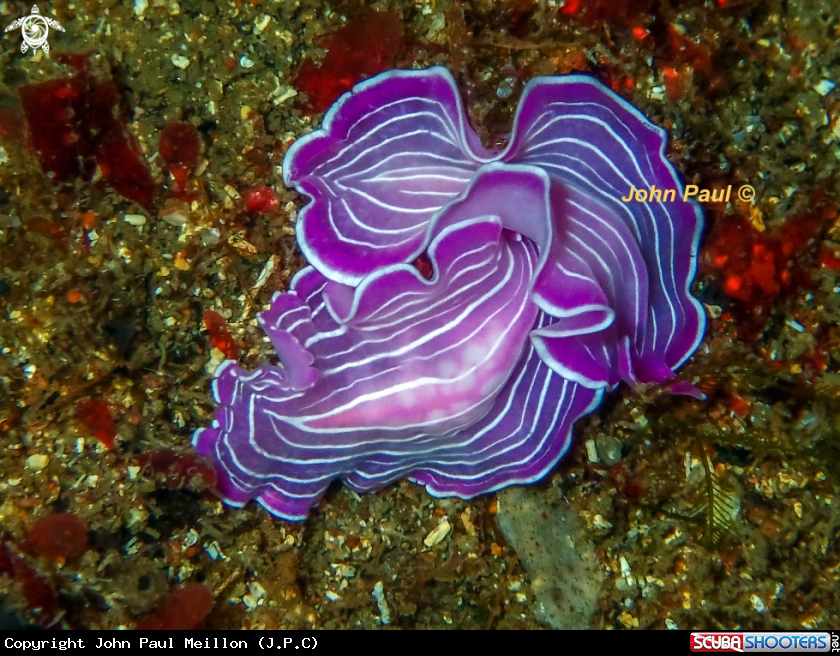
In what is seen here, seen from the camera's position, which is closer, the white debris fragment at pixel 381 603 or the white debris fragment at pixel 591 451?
the white debris fragment at pixel 591 451

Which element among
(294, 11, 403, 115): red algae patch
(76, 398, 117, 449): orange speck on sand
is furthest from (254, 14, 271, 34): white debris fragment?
(76, 398, 117, 449): orange speck on sand

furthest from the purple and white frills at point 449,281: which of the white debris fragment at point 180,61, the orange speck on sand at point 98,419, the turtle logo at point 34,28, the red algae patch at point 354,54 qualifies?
the turtle logo at point 34,28

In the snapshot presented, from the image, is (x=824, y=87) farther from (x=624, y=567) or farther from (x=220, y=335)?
(x=220, y=335)

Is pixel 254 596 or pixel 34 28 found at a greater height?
pixel 34 28

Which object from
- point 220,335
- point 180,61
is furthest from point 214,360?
point 180,61

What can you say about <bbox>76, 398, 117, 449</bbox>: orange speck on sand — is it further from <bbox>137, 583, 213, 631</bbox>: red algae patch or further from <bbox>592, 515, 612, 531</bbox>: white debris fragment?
<bbox>592, 515, 612, 531</bbox>: white debris fragment

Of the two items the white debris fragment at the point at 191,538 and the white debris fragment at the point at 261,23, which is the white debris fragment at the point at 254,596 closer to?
the white debris fragment at the point at 191,538
